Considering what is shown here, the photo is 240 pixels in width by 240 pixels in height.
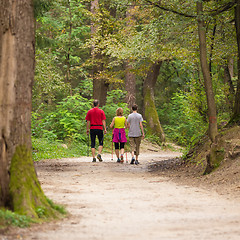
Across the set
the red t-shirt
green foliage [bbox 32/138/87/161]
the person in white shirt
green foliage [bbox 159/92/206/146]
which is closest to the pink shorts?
the person in white shirt

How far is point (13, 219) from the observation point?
596cm

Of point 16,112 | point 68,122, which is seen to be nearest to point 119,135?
point 68,122

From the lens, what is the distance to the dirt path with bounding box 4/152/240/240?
5.80 m

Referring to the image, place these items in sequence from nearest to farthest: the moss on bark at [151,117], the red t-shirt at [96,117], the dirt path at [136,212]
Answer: the dirt path at [136,212] → the red t-shirt at [96,117] → the moss on bark at [151,117]

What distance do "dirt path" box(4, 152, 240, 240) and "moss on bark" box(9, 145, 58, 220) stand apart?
300mm

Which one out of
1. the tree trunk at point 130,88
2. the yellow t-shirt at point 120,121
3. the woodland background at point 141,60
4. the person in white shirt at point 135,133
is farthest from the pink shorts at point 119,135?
the tree trunk at point 130,88

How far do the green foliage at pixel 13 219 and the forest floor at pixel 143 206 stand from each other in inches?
4.7

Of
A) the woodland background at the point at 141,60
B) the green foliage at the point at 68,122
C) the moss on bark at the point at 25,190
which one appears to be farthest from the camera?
the green foliage at the point at 68,122

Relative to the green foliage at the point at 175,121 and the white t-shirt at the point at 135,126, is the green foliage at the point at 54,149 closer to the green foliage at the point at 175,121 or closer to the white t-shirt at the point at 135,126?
the white t-shirt at the point at 135,126

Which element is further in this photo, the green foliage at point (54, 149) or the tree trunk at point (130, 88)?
the tree trunk at point (130, 88)

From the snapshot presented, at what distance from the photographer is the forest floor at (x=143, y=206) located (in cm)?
583

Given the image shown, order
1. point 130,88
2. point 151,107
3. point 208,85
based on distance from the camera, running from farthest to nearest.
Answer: point 151,107 < point 130,88 < point 208,85

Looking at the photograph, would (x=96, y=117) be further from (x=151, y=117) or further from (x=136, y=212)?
(x=151, y=117)

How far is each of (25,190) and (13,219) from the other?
0.66 m
